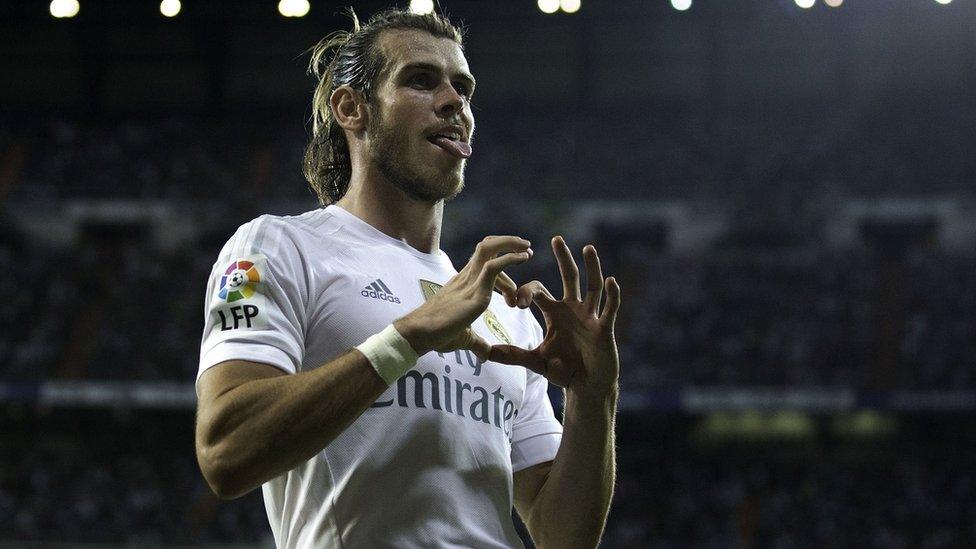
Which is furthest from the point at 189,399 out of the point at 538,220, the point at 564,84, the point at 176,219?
the point at 564,84

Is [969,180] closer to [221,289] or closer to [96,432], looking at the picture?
[96,432]

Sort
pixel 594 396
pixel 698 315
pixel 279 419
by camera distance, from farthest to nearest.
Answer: pixel 698 315, pixel 594 396, pixel 279 419

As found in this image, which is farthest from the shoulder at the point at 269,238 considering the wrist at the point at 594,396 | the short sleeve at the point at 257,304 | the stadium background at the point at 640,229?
the stadium background at the point at 640,229

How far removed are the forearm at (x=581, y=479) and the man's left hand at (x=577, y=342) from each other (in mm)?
67

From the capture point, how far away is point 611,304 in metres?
2.60

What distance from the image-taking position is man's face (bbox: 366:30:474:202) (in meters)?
2.78

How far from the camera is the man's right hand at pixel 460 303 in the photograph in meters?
2.19

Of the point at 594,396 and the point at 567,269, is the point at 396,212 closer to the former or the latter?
the point at 567,269

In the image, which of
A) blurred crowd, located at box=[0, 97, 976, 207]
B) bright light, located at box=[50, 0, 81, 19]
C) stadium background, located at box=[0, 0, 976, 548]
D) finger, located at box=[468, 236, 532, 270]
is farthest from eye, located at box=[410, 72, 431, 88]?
blurred crowd, located at box=[0, 97, 976, 207]

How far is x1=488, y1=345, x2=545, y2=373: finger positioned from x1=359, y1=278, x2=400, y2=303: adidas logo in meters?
0.26

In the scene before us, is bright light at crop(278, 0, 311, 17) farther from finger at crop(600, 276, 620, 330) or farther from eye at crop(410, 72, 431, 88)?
finger at crop(600, 276, 620, 330)

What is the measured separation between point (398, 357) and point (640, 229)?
73.3ft

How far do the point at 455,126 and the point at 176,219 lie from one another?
22.8 m

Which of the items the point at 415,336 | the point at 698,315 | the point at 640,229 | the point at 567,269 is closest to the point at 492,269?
the point at 415,336
